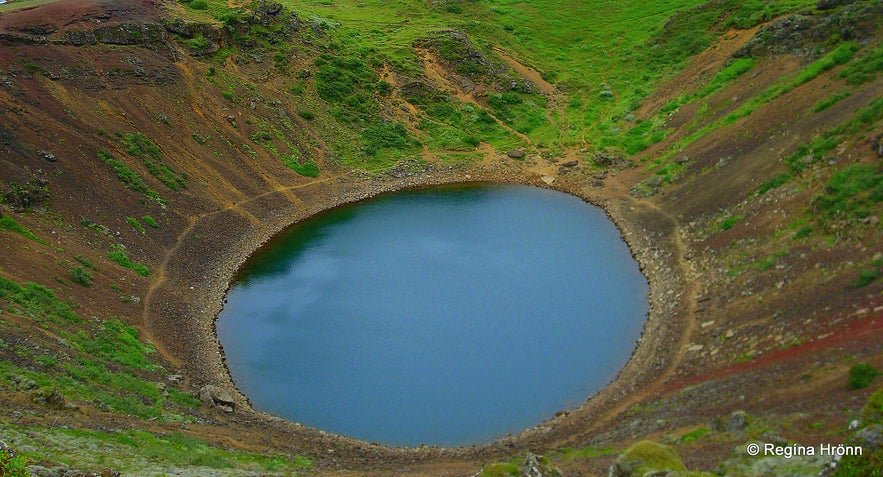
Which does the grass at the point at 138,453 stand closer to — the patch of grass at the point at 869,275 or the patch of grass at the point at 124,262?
the patch of grass at the point at 124,262

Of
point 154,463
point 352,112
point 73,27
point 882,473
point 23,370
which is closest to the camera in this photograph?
point 882,473

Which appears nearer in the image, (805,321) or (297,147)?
(805,321)

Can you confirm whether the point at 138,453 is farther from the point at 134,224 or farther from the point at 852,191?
the point at 852,191

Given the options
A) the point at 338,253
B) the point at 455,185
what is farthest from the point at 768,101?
the point at 338,253

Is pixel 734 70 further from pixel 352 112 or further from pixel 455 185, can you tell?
pixel 352 112

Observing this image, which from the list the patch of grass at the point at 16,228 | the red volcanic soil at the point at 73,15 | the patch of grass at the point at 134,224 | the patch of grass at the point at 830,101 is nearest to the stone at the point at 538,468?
the patch of grass at the point at 16,228

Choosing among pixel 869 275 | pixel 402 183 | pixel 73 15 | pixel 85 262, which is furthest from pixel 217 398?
pixel 73 15

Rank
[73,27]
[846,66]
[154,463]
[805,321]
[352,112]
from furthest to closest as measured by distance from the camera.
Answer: [352,112] < [73,27] < [846,66] < [805,321] < [154,463]
